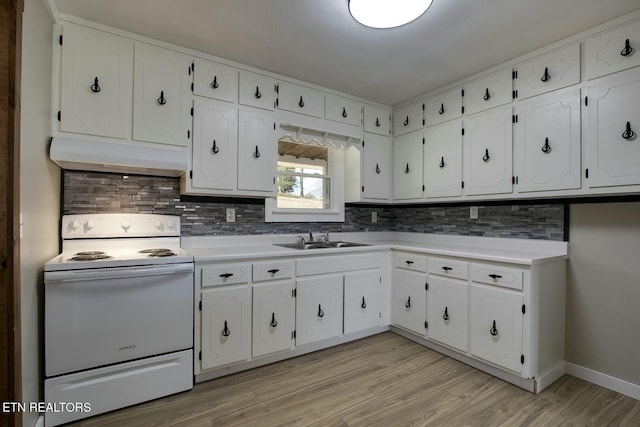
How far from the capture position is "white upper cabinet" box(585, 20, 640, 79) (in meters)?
1.86

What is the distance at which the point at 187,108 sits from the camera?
7.68 feet

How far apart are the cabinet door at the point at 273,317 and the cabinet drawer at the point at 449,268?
49.2 inches

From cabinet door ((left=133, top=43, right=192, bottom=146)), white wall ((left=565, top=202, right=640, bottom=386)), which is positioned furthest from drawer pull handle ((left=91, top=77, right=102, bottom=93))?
white wall ((left=565, top=202, right=640, bottom=386))

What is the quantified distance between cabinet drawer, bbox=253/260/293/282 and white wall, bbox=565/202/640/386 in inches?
87.0

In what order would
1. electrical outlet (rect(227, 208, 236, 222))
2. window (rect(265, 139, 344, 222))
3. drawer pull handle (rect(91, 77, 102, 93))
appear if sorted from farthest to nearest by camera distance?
window (rect(265, 139, 344, 222)) → electrical outlet (rect(227, 208, 236, 222)) → drawer pull handle (rect(91, 77, 102, 93))

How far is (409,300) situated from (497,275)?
0.89 m

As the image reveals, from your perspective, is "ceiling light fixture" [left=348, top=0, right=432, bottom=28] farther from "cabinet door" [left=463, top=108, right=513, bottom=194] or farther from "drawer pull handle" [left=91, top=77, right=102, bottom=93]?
"drawer pull handle" [left=91, top=77, right=102, bottom=93]

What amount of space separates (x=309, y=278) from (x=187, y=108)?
5.47 ft

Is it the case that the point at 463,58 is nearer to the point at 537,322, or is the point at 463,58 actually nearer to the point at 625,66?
the point at 625,66

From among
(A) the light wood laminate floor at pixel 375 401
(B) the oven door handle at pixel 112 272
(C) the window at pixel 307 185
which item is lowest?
(A) the light wood laminate floor at pixel 375 401

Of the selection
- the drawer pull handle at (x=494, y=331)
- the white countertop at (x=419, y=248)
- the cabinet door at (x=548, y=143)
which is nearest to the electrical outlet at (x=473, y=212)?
the white countertop at (x=419, y=248)

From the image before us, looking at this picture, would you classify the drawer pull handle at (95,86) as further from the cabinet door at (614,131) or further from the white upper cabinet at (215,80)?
the cabinet door at (614,131)

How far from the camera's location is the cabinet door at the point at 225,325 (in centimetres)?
214

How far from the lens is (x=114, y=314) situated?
5.94ft
